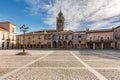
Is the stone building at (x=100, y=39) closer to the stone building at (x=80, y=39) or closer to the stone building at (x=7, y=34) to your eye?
the stone building at (x=80, y=39)

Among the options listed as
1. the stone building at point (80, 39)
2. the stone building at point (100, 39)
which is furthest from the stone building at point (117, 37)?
→ the stone building at point (80, 39)

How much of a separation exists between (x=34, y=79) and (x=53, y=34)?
53.4 m

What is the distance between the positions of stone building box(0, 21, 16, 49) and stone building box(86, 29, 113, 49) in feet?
94.7

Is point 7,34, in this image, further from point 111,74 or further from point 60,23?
point 111,74

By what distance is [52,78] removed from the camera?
6.69 m

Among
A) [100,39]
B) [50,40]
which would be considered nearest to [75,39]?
[100,39]

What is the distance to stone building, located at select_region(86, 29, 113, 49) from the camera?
5153cm

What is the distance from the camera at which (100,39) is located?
174ft

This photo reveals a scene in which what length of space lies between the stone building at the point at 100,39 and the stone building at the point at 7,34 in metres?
28.9

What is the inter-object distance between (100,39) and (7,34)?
3390 centimetres

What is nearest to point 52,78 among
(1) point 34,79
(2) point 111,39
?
(1) point 34,79

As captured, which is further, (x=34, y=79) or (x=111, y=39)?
(x=111, y=39)

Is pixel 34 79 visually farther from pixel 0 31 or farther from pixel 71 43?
pixel 71 43

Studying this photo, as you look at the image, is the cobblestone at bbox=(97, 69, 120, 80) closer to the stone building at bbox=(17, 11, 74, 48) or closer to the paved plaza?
the paved plaza
